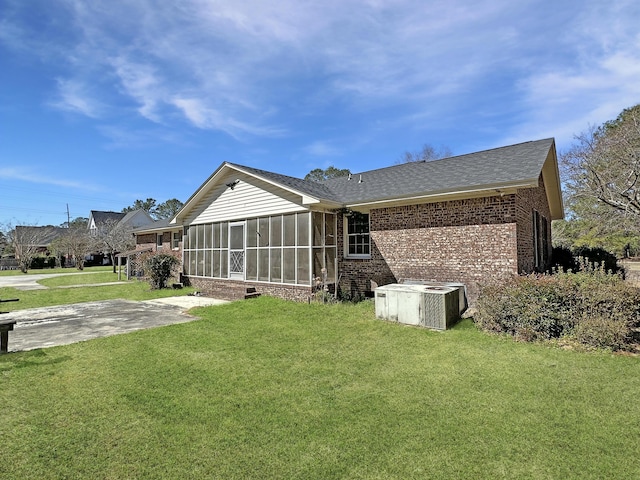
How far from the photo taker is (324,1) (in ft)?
27.6

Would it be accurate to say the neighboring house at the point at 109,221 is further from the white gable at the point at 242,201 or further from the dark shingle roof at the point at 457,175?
the dark shingle roof at the point at 457,175

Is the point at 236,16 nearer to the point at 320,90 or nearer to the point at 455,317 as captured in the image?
the point at 320,90

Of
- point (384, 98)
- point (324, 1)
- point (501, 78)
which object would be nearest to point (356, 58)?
point (324, 1)

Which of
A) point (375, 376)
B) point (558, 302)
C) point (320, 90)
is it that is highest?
point (320, 90)

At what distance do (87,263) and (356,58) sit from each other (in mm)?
46278

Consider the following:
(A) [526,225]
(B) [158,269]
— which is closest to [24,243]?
(B) [158,269]

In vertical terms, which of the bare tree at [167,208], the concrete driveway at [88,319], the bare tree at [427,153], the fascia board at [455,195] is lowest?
the concrete driveway at [88,319]

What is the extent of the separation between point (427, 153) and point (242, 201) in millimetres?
31025

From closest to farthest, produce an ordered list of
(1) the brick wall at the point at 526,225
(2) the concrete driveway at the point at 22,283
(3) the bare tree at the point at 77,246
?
(1) the brick wall at the point at 526,225 → (2) the concrete driveway at the point at 22,283 → (3) the bare tree at the point at 77,246

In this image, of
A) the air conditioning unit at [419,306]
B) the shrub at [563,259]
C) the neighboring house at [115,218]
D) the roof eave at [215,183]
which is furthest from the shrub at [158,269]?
the neighboring house at [115,218]

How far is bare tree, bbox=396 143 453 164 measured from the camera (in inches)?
1491

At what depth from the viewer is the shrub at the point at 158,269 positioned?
16.5 meters

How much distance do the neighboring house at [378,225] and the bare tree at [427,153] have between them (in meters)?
23.4

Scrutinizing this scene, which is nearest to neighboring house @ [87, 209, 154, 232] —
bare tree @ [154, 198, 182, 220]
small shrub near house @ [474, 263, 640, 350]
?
bare tree @ [154, 198, 182, 220]
